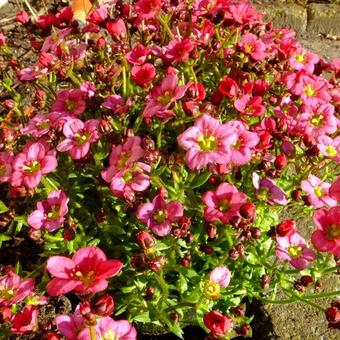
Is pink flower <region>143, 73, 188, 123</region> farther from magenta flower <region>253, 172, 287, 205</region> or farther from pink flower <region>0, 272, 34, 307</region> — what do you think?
pink flower <region>0, 272, 34, 307</region>

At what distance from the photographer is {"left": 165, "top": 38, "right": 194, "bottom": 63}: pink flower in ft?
5.68

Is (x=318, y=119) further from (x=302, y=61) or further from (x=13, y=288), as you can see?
(x=13, y=288)

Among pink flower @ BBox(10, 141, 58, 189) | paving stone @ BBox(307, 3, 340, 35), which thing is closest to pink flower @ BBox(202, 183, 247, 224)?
pink flower @ BBox(10, 141, 58, 189)

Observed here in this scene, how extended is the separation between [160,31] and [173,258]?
1000 millimetres

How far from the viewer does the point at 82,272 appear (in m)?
1.33

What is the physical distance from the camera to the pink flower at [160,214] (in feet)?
5.15

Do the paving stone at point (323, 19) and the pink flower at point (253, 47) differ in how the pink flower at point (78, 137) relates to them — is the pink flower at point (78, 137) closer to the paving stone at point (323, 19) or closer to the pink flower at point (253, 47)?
the pink flower at point (253, 47)

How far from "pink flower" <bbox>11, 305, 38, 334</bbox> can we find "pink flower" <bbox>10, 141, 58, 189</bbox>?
0.39 meters

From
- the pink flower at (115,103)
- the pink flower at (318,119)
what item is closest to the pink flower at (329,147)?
the pink flower at (318,119)

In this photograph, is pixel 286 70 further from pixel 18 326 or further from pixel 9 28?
pixel 9 28

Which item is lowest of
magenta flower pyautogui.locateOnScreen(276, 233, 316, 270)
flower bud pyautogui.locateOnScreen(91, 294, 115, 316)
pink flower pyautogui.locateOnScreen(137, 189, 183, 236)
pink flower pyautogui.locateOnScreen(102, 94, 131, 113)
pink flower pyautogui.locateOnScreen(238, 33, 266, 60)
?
magenta flower pyautogui.locateOnScreen(276, 233, 316, 270)

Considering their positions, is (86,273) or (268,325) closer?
(86,273)

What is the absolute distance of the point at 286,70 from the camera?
207 centimetres

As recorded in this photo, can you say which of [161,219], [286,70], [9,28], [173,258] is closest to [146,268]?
[161,219]
